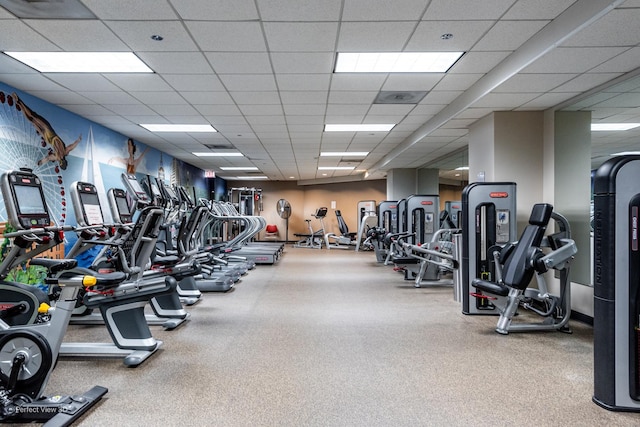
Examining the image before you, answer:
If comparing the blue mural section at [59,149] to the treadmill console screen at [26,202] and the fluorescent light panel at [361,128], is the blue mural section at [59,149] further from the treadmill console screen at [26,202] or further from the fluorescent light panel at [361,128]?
the fluorescent light panel at [361,128]

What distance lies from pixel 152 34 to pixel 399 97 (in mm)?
3297

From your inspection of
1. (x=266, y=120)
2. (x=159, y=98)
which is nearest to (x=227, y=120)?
(x=266, y=120)

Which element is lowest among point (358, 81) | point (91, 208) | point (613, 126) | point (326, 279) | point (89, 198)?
point (326, 279)

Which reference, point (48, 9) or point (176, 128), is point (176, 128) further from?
point (48, 9)

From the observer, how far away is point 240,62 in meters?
Result: 4.38

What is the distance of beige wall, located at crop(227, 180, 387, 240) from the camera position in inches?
709

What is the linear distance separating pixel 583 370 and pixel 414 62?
10.7ft

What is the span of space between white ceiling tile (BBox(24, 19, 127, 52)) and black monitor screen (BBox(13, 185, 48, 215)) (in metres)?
1.42

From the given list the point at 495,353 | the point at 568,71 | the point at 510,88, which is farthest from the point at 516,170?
the point at 495,353

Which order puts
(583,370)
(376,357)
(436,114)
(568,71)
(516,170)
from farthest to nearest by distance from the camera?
(436,114) < (516,170) < (568,71) < (376,357) < (583,370)

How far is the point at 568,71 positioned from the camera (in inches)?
166

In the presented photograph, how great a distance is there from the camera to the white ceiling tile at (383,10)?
10.4 ft

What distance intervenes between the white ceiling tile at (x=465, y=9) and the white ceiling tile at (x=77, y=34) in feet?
9.07

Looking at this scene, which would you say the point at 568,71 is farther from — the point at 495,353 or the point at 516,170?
the point at 495,353
